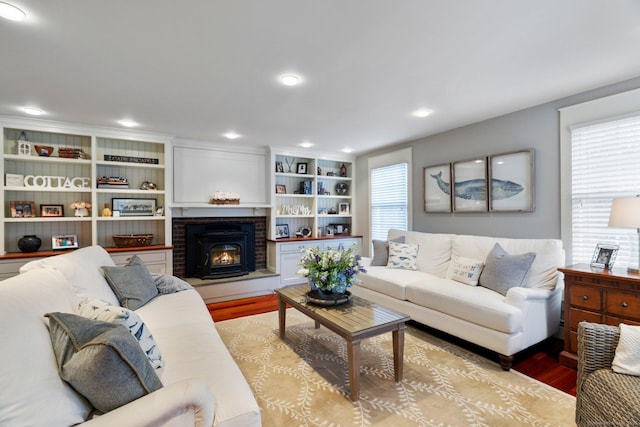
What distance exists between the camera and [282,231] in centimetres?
532

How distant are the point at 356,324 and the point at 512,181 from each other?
2523mm

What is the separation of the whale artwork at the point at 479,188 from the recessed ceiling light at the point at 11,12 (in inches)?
164

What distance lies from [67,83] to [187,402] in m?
2.81

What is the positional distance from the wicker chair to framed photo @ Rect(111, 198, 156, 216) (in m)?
4.70

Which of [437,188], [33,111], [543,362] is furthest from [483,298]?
[33,111]

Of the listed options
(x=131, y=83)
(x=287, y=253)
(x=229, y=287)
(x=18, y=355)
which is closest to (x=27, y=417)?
(x=18, y=355)

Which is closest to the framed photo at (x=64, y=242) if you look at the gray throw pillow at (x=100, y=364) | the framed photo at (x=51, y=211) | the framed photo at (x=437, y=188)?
the framed photo at (x=51, y=211)

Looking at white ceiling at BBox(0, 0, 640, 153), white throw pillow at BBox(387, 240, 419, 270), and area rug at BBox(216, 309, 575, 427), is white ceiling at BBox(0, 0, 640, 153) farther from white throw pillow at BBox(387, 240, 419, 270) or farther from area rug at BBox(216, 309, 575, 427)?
area rug at BBox(216, 309, 575, 427)

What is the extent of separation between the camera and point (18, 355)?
101cm

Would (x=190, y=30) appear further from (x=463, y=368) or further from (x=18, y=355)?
(x=463, y=368)

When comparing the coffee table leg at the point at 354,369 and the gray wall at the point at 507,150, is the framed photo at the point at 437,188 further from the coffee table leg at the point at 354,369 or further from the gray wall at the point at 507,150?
the coffee table leg at the point at 354,369

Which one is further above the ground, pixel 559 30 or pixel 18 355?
pixel 559 30

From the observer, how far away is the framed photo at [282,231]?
5.26 m

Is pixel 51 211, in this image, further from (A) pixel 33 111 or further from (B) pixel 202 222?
(B) pixel 202 222
